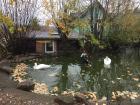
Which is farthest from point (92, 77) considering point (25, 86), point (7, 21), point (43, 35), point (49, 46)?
point (43, 35)

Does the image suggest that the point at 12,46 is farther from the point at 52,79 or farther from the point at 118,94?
the point at 118,94

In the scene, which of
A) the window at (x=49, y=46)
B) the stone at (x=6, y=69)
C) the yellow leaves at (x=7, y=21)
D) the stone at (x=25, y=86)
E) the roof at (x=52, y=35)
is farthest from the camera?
the window at (x=49, y=46)

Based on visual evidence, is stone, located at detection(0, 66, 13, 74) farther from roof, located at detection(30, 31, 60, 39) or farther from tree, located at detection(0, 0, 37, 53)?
roof, located at detection(30, 31, 60, 39)

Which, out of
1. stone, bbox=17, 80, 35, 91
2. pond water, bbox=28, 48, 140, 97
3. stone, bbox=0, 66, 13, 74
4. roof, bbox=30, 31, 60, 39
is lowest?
pond water, bbox=28, 48, 140, 97

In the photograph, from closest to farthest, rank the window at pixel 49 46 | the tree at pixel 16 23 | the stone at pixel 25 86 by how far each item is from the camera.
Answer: the stone at pixel 25 86 → the tree at pixel 16 23 → the window at pixel 49 46

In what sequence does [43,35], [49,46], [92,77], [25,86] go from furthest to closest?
1. [43,35]
2. [49,46]
3. [92,77]
4. [25,86]

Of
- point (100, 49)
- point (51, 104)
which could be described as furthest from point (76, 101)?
point (100, 49)

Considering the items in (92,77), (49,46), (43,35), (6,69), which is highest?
(43,35)

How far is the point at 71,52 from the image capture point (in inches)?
1299

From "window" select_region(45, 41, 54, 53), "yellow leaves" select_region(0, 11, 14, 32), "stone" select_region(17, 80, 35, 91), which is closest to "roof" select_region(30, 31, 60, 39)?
"window" select_region(45, 41, 54, 53)

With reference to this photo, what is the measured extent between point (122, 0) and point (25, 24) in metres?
10.5

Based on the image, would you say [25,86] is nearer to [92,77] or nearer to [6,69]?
[92,77]

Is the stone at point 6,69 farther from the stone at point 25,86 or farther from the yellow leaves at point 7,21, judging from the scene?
the yellow leaves at point 7,21

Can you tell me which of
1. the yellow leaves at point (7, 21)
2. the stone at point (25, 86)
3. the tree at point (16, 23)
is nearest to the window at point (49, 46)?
the tree at point (16, 23)
